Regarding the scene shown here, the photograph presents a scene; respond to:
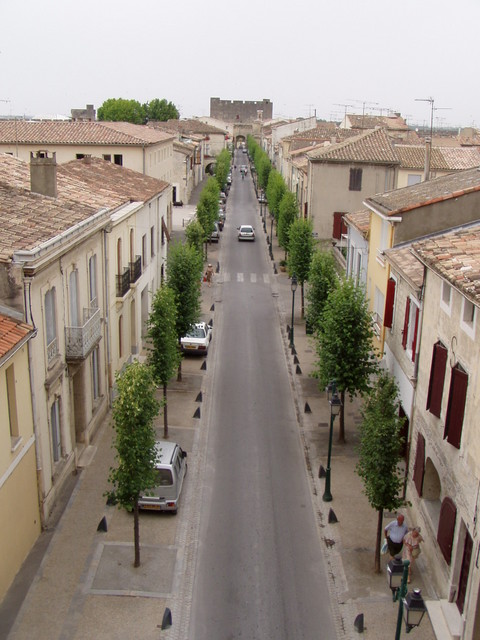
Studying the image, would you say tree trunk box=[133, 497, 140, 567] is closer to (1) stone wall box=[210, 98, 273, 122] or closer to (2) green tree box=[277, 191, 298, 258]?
(2) green tree box=[277, 191, 298, 258]

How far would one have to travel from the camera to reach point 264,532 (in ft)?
58.4

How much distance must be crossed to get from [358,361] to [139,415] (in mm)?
8914

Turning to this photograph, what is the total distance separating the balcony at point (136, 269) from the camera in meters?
28.2

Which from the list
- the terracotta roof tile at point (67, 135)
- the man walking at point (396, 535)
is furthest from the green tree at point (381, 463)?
the terracotta roof tile at point (67, 135)

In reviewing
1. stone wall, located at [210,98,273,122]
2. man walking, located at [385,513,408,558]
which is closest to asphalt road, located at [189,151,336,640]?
man walking, located at [385,513,408,558]

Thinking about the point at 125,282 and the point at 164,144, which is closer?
the point at 125,282

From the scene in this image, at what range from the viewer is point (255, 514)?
1867 centimetres

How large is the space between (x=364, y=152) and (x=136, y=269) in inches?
979

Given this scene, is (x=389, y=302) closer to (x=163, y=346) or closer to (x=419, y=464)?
(x=419, y=464)

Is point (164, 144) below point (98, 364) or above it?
above

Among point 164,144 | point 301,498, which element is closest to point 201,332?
point 301,498

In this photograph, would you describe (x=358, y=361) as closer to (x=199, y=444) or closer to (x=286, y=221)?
(x=199, y=444)

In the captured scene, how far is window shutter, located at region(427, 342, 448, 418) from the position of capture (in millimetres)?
15258

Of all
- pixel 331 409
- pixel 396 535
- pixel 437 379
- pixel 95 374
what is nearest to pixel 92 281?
pixel 95 374
